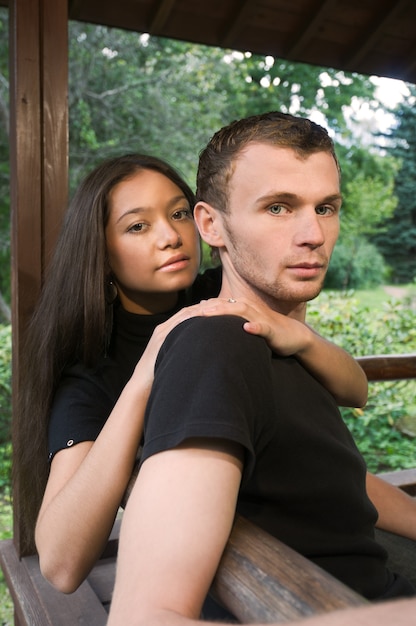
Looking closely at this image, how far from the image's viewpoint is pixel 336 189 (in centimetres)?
131

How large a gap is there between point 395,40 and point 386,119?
42.1 feet

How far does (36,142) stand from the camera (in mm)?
2154

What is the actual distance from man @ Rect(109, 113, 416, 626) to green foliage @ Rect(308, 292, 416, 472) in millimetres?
5652

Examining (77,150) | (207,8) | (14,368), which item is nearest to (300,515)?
(14,368)

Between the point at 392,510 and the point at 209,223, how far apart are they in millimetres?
966

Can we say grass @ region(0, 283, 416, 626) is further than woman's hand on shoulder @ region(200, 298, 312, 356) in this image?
Yes

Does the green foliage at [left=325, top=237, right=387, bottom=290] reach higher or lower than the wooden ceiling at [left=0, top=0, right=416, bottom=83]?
lower

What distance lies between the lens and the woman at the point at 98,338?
4.52ft

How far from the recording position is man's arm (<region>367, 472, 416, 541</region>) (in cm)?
178

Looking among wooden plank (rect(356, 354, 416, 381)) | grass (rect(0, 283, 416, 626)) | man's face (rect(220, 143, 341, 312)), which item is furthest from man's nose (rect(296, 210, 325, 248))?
grass (rect(0, 283, 416, 626))

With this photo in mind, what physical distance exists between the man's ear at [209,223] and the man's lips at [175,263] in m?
0.28

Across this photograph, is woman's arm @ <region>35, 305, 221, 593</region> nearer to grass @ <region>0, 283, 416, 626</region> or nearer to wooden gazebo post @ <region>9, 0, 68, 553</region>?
wooden gazebo post @ <region>9, 0, 68, 553</region>

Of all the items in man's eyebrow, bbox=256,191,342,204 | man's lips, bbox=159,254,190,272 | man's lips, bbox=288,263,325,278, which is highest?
man's eyebrow, bbox=256,191,342,204

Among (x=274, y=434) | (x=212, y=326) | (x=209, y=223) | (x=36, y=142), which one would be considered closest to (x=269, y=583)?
(x=274, y=434)
